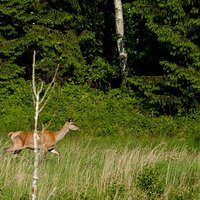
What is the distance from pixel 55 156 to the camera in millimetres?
14859

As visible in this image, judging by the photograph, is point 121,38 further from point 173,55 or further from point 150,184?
point 150,184

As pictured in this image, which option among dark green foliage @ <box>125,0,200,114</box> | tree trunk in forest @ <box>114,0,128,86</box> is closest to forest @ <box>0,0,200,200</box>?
dark green foliage @ <box>125,0,200,114</box>

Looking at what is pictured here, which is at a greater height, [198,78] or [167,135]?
[198,78]

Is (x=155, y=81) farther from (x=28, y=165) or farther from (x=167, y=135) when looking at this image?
(x=28, y=165)

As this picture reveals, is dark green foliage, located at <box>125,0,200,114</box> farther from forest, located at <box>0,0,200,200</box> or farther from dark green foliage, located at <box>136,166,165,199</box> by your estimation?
dark green foliage, located at <box>136,166,165,199</box>

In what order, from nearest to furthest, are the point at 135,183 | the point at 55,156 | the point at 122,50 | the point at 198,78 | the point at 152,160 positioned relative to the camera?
the point at 135,183, the point at 152,160, the point at 55,156, the point at 198,78, the point at 122,50

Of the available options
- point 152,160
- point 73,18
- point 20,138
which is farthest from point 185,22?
point 152,160

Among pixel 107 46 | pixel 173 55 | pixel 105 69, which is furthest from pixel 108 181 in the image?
pixel 107 46

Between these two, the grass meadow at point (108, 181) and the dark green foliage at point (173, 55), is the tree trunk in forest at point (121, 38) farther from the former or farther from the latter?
the grass meadow at point (108, 181)

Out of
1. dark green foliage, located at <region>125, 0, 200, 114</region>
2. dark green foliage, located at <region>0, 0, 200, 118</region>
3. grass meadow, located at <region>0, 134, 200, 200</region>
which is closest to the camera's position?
grass meadow, located at <region>0, 134, 200, 200</region>

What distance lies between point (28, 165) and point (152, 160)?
6.91 ft

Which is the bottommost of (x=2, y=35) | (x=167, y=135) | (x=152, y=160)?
(x=167, y=135)

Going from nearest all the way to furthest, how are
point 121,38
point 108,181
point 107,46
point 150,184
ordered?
point 150,184 < point 108,181 < point 121,38 < point 107,46

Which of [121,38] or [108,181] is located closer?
[108,181]
